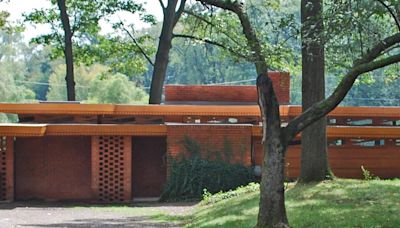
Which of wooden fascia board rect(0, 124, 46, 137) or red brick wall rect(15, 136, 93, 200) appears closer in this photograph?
wooden fascia board rect(0, 124, 46, 137)

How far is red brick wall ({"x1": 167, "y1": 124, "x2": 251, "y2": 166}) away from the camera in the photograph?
23906 millimetres

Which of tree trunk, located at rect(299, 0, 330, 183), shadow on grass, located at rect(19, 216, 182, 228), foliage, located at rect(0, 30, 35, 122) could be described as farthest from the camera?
foliage, located at rect(0, 30, 35, 122)

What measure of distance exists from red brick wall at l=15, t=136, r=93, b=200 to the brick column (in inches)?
24.7

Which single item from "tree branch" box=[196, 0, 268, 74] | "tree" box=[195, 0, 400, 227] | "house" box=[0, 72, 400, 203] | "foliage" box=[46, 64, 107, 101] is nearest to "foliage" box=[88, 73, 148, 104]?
"foliage" box=[46, 64, 107, 101]

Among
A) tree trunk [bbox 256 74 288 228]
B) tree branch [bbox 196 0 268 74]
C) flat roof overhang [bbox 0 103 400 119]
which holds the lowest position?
tree trunk [bbox 256 74 288 228]

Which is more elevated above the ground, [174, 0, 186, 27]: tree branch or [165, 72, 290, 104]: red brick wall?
[174, 0, 186, 27]: tree branch

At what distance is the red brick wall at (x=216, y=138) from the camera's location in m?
23.9

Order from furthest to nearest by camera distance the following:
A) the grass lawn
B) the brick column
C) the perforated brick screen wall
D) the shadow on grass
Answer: the perforated brick screen wall, the brick column, the shadow on grass, the grass lawn

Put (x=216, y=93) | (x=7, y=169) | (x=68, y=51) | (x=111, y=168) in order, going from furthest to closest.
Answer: (x=68, y=51) → (x=216, y=93) → (x=111, y=168) → (x=7, y=169)

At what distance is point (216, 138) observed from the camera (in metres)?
24.0

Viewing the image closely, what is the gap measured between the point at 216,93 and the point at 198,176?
17.3 ft

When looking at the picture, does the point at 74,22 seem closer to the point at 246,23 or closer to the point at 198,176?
the point at 198,176

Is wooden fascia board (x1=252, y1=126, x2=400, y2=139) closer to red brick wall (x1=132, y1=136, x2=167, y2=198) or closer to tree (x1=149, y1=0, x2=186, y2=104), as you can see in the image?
red brick wall (x1=132, y1=136, x2=167, y2=198)

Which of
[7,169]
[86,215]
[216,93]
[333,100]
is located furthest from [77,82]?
[333,100]
